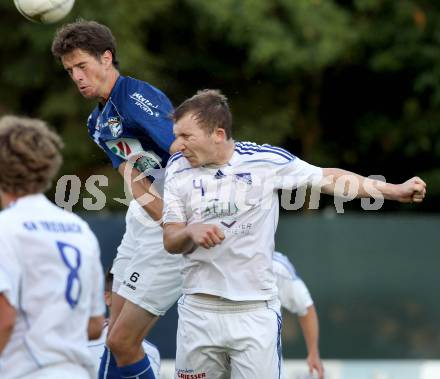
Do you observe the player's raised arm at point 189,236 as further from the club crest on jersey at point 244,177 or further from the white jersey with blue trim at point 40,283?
the white jersey with blue trim at point 40,283

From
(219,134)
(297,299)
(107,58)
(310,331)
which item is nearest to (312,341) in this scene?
(310,331)

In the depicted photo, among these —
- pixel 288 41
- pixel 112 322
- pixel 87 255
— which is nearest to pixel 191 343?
pixel 112 322

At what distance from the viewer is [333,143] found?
17.4 metres

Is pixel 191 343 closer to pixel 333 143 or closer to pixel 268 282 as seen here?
pixel 268 282

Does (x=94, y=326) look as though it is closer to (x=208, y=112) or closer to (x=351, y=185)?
(x=208, y=112)

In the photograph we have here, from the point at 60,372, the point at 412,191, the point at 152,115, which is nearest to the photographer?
the point at 60,372

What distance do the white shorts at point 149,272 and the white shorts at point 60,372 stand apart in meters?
2.00

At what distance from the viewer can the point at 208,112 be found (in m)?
5.27

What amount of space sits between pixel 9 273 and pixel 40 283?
0.13 metres

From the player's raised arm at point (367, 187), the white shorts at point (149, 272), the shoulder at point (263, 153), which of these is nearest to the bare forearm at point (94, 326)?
the shoulder at point (263, 153)

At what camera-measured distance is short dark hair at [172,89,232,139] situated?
5.25m

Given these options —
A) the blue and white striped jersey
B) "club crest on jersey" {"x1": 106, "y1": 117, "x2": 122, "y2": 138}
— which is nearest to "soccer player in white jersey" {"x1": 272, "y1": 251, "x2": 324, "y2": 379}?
the blue and white striped jersey

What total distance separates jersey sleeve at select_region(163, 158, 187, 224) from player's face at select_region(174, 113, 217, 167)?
16cm

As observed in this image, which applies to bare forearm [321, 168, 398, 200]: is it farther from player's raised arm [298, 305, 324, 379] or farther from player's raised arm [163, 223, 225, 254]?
player's raised arm [298, 305, 324, 379]
